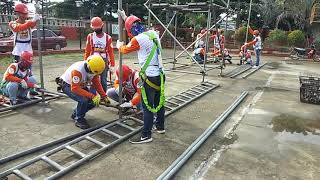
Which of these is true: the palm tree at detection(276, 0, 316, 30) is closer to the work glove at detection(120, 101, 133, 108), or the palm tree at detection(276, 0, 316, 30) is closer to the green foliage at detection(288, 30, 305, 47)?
the green foliage at detection(288, 30, 305, 47)

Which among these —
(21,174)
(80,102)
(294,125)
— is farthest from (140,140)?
(294,125)

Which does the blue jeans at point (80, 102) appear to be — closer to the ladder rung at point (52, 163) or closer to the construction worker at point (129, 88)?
the construction worker at point (129, 88)

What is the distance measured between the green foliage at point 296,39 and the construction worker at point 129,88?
20259mm

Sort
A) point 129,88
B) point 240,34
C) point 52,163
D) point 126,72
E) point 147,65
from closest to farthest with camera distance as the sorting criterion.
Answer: point 52,163 < point 147,65 < point 126,72 < point 129,88 < point 240,34

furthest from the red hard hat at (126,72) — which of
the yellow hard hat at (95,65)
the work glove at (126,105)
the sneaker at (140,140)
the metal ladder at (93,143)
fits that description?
the sneaker at (140,140)

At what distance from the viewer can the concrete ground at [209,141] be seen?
4.11 meters

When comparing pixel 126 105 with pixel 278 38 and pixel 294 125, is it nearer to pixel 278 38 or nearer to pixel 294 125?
pixel 294 125

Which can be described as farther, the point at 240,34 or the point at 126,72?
the point at 240,34

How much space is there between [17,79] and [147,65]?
9.49 ft

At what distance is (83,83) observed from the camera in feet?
17.8

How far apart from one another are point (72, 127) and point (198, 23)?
24106 millimetres

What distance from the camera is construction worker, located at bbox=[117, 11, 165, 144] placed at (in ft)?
15.8

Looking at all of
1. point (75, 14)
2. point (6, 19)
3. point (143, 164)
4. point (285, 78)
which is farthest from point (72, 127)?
point (75, 14)

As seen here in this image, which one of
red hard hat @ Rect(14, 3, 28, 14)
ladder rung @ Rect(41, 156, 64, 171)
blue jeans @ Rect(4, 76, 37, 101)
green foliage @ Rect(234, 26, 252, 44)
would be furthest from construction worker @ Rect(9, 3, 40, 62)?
green foliage @ Rect(234, 26, 252, 44)
